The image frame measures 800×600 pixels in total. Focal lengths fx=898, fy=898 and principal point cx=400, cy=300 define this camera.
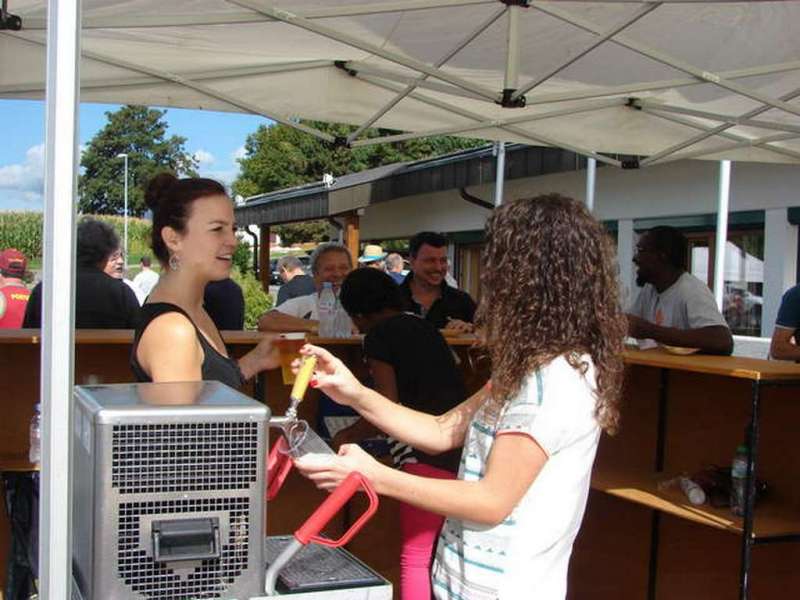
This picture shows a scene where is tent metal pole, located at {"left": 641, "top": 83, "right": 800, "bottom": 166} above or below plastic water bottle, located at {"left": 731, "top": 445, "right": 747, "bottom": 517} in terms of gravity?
above

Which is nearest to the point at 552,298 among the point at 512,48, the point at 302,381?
the point at 302,381

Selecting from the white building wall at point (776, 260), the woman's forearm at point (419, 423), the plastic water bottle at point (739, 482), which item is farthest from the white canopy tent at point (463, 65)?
the white building wall at point (776, 260)

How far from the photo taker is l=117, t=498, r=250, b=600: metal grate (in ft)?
4.39

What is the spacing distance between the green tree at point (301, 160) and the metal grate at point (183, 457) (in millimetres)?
36792

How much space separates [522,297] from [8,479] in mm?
2262

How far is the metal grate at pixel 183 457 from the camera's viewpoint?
4.40ft

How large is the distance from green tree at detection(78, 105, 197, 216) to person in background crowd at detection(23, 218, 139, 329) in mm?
38484

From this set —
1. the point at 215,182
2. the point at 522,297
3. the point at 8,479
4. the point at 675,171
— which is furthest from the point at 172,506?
the point at 675,171

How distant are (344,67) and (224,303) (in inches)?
63.5

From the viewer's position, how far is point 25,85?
4570mm

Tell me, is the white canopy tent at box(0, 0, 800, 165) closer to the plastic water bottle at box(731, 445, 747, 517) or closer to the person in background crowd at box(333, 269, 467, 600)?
the person in background crowd at box(333, 269, 467, 600)

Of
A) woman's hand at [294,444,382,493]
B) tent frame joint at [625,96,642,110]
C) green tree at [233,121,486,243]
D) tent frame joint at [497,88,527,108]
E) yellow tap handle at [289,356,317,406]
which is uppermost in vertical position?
green tree at [233,121,486,243]

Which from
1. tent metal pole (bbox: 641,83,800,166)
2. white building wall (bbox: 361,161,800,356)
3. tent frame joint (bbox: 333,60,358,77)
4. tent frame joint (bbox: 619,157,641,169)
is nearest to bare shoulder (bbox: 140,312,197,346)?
tent frame joint (bbox: 333,60,358,77)

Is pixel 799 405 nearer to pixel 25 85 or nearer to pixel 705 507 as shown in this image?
pixel 705 507
